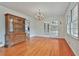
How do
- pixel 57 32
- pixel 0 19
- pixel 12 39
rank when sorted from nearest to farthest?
pixel 0 19
pixel 12 39
pixel 57 32

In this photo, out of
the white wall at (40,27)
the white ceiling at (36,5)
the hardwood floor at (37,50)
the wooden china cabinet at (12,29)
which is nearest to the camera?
the hardwood floor at (37,50)

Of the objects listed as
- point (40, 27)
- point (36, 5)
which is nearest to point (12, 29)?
point (36, 5)

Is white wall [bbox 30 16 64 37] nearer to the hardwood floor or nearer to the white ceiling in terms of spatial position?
the white ceiling

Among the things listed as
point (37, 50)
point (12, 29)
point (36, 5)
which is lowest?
point (37, 50)

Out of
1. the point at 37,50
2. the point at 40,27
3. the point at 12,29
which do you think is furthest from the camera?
the point at 40,27

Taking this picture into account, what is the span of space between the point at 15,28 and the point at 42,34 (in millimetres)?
6003

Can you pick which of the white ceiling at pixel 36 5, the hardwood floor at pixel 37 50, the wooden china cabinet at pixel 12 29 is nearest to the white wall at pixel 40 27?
the wooden china cabinet at pixel 12 29

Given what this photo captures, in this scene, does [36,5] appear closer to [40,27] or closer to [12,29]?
[12,29]

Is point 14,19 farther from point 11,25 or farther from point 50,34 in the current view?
point 50,34

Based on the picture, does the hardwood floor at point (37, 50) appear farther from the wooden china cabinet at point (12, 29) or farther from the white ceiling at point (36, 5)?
the white ceiling at point (36, 5)

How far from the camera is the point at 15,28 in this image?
762 centimetres

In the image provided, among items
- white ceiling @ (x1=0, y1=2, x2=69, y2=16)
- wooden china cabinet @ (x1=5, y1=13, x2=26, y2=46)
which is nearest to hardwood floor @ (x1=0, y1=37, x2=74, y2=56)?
wooden china cabinet @ (x1=5, y1=13, x2=26, y2=46)

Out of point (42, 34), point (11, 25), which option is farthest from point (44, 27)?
point (11, 25)

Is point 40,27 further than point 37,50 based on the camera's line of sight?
Yes
